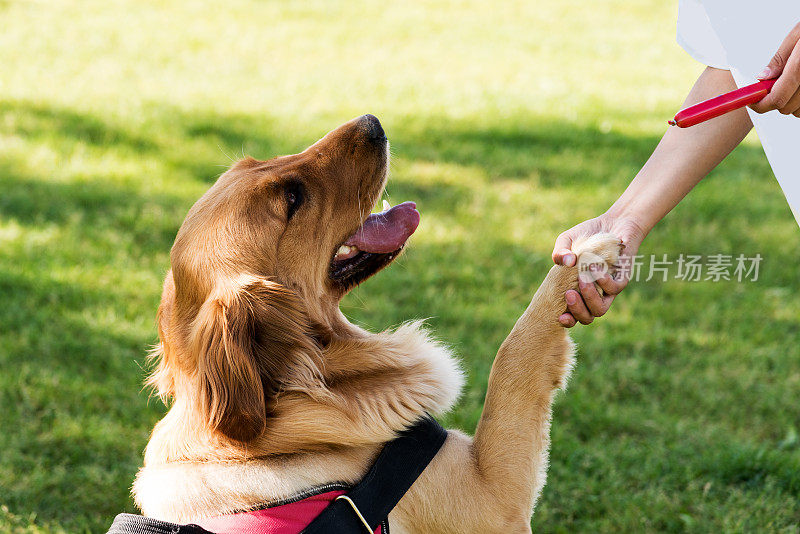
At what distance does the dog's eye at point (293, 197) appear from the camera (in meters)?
2.73

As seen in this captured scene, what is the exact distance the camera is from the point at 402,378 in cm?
262

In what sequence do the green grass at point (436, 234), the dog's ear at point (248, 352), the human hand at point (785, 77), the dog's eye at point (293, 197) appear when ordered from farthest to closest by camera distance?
the green grass at point (436, 234) < the dog's eye at point (293, 197) < the dog's ear at point (248, 352) < the human hand at point (785, 77)

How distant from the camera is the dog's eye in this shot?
2.73 metres

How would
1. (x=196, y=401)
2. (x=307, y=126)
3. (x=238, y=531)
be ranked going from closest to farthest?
(x=238, y=531), (x=196, y=401), (x=307, y=126)

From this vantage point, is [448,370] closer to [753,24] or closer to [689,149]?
[689,149]

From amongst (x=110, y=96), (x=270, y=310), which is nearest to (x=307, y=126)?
(x=110, y=96)

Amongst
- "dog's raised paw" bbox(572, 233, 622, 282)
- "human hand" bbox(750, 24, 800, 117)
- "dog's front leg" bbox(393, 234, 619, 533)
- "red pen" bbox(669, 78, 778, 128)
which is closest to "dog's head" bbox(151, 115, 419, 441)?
"dog's front leg" bbox(393, 234, 619, 533)

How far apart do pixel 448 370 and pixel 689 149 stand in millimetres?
1191

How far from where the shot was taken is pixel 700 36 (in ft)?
9.21

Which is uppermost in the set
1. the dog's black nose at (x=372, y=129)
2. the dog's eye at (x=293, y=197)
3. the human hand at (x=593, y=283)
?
the dog's black nose at (x=372, y=129)

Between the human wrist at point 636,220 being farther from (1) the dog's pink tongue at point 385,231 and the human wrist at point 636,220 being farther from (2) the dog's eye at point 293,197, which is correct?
(2) the dog's eye at point 293,197

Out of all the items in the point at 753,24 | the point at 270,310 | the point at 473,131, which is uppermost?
the point at 753,24

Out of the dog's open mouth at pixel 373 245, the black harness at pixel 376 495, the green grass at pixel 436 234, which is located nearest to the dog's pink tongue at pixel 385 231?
the dog's open mouth at pixel 373 245

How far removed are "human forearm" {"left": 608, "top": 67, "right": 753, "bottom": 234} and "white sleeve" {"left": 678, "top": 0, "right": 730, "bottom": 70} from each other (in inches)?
3.8
